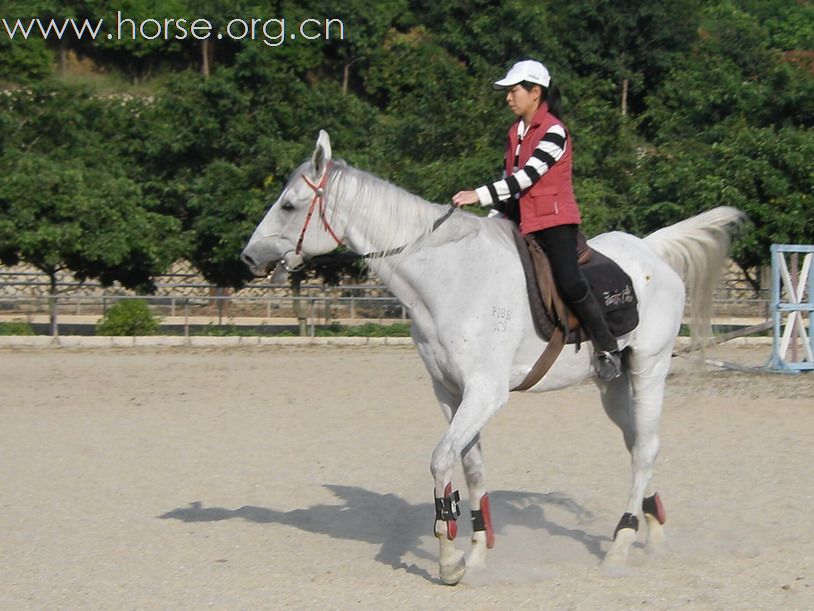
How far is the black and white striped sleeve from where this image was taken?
6270mm

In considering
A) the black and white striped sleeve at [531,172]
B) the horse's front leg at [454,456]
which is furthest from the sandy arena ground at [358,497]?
the black and white striped sleeve at [531,172]

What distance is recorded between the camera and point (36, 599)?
5.71 m

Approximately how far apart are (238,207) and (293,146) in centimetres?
182

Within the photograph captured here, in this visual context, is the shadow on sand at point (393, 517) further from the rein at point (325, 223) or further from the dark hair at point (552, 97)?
the dark hair at point (552, 97)

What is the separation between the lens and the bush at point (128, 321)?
2167 centimetres

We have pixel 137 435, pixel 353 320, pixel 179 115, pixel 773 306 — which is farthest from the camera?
pixel 179 115

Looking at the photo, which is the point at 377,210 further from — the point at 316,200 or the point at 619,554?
the point at 619,554

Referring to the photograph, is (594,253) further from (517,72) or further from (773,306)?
(773,306)

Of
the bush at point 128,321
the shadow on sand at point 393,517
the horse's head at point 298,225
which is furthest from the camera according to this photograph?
the bush at point 128,321

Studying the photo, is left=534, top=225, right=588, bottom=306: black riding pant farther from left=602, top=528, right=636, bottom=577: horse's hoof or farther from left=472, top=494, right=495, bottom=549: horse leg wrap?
left=602, top=528, right=636, bottom=577: horse's hoof

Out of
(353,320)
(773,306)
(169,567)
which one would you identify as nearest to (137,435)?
(169,567)

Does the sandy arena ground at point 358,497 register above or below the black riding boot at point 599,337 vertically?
below

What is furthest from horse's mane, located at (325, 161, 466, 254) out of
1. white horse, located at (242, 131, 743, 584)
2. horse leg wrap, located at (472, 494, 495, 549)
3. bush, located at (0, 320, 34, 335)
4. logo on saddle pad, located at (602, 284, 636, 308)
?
bush, located at (0, 320, 34, 335)

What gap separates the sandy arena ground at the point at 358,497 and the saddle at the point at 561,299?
130 cm
